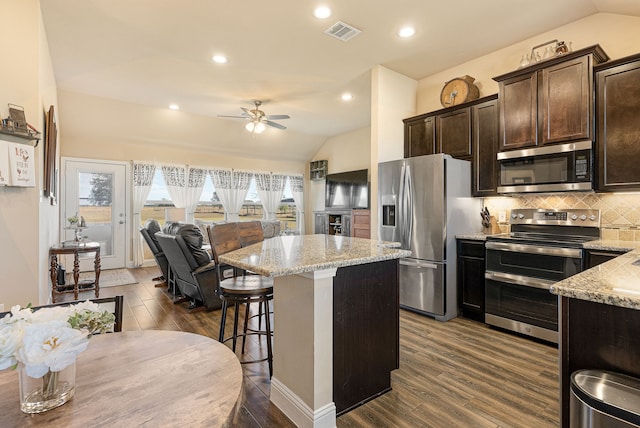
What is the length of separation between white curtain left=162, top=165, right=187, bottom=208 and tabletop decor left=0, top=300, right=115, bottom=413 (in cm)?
665

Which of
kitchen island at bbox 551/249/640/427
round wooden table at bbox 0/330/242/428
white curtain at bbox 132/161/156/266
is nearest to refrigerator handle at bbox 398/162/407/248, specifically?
kitchen island at bbox 551/249/640/427

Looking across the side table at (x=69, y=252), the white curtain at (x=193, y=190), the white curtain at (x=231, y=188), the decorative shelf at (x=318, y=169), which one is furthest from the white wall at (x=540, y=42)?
the white curtain at (x=193, y=190)

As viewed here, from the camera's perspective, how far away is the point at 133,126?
6.05 m

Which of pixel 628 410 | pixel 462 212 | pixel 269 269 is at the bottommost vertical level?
pixel 628 410

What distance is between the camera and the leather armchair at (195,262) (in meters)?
3.52

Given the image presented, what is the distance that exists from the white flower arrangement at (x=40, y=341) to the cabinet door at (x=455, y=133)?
12.5 feet

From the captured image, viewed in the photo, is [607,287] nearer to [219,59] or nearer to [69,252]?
[219,59]

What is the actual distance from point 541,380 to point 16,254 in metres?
4.20

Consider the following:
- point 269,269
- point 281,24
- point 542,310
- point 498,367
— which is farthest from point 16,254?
point 542,310

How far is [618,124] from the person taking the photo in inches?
101

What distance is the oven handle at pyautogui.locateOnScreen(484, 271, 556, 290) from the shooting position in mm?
2734

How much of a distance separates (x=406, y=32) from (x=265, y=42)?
152cm

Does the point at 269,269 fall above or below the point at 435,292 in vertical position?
above

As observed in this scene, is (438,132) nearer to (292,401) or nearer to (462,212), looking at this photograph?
(462,212)
